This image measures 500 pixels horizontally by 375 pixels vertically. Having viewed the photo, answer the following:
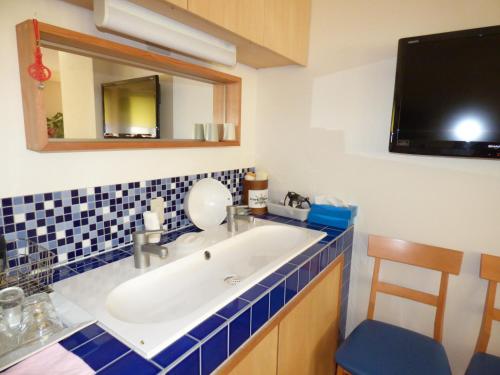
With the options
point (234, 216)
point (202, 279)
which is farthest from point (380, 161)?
point (202, 279)

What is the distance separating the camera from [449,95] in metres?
1.32

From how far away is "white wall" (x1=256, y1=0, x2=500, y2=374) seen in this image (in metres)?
1.40

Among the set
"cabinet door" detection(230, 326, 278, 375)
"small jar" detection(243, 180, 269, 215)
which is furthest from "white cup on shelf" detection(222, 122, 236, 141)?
"cabinet door" detection(230, 326, 278, 375)

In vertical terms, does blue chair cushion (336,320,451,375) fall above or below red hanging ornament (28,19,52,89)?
below

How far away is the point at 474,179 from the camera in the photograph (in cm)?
138

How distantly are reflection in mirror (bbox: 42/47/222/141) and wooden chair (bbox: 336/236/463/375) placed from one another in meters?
1.15

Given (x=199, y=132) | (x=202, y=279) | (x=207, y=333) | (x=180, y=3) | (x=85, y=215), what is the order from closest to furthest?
(x=207, y=333)
(x=180, y=3)
(x=85, y=215)
(x=202, y=279)
(x=199, y=132)

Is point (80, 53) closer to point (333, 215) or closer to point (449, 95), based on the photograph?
point (333, 215)

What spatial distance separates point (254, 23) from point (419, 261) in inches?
53.2

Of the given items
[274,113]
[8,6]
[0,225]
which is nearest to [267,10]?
[274,113]

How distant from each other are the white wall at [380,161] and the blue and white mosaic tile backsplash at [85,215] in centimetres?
83

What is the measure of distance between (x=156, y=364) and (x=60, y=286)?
50 cm

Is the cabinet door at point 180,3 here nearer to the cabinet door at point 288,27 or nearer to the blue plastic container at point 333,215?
the cabinet door at point 288,27

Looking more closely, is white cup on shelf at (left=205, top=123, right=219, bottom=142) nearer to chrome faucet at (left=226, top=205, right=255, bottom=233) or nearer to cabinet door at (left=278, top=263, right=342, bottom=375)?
chrome faucet at (left=226, top=205, right=255, bottom=233)
